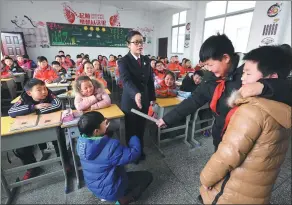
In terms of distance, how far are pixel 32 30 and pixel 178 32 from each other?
716 centimetres

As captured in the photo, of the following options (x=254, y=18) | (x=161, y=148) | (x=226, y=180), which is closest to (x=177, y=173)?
(x=161, y=148)

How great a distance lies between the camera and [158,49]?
10.4 metres

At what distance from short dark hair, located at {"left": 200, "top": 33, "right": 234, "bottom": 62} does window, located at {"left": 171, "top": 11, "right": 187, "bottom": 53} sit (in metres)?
8.18

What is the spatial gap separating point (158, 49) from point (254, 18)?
19.7 feet

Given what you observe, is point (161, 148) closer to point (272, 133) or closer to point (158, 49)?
point (272, 133)

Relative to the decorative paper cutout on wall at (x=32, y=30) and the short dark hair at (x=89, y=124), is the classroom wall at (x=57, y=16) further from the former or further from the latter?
the short dark hair at (x=89, y=124)

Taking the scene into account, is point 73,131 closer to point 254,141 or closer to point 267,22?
point 254,141

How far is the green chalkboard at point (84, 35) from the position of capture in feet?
26.0

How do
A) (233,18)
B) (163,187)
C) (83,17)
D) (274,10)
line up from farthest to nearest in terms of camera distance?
(83,17), (233,18), (274,10), (163,187)

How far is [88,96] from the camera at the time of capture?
176 centimetres

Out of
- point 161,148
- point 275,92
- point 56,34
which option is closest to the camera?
point 275,92

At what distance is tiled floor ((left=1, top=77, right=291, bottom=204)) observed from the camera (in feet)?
4.92

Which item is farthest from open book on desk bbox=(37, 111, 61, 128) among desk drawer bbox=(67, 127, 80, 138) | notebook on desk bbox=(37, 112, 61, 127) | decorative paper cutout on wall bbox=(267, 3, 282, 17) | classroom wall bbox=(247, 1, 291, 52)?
decorative paper cutout on wall bbox=(267, 3, 282, 17)

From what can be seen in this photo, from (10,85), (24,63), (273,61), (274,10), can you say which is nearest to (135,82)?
(273,61)
